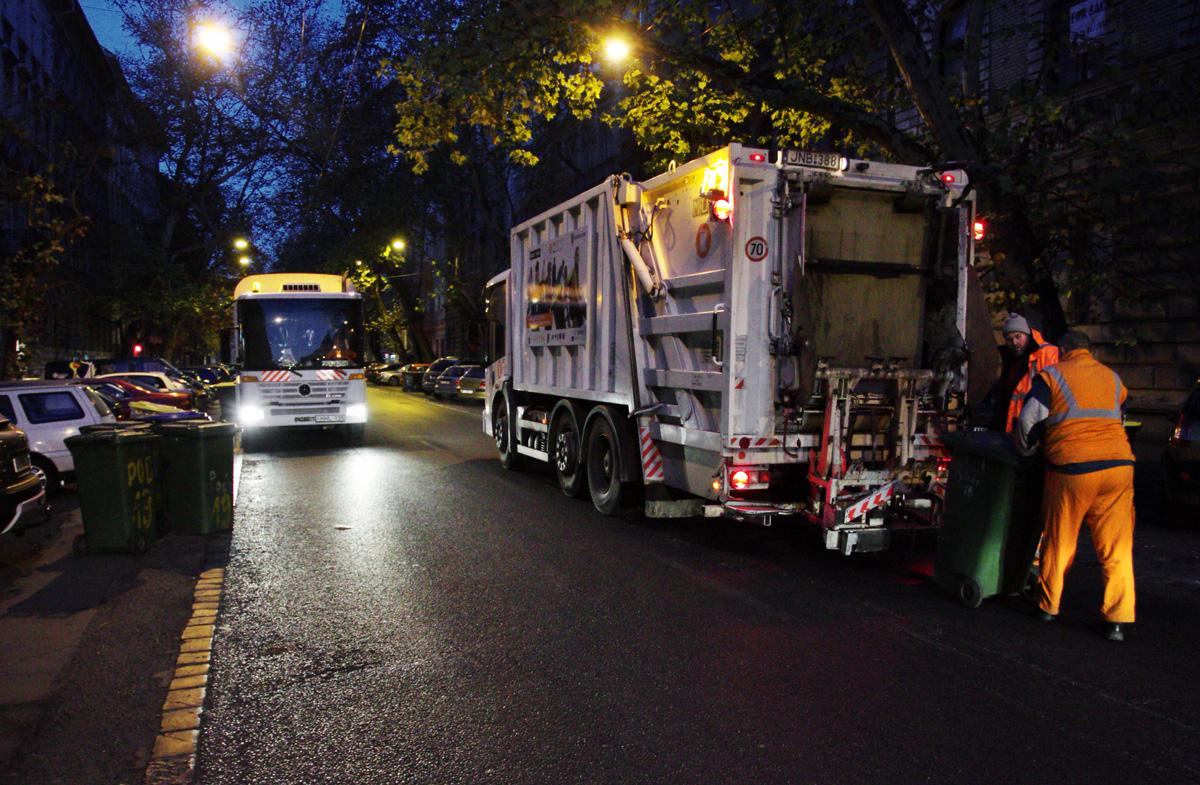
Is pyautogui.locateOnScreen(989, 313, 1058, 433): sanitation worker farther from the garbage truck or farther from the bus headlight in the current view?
the bus headlight

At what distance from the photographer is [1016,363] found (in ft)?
22.5

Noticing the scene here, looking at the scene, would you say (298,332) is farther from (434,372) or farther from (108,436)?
(434,372)

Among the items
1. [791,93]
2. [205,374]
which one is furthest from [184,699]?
[205,374]

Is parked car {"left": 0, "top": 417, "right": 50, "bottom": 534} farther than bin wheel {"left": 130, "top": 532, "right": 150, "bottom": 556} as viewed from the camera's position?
No

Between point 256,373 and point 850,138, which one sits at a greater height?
point 850,138

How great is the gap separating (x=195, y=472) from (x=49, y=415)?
3752mm

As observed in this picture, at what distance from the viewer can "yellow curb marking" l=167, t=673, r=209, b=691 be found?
450 centimetres

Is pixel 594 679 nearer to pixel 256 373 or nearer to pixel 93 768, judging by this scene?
pixel 93 768

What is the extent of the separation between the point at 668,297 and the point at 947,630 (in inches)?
141

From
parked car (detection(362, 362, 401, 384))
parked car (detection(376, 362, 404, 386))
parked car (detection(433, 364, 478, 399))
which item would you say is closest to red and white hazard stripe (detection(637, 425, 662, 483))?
parked car (detection(433, 364, 478, 399))

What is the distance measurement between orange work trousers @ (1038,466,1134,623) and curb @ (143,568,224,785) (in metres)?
4.72

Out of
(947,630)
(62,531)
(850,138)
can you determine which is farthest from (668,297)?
(850,138)

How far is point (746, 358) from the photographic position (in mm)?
6750

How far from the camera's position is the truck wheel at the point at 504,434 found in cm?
1239
